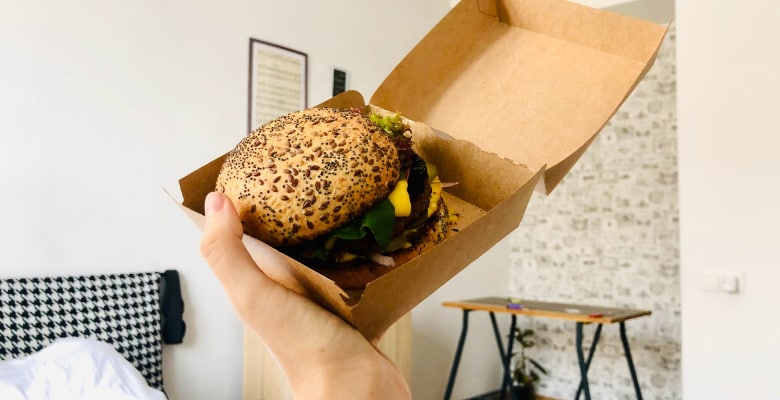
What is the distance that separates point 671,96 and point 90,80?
12.1 feet

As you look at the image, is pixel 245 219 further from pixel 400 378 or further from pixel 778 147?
pixel 778 147

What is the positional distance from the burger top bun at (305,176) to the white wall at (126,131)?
203 centimetres

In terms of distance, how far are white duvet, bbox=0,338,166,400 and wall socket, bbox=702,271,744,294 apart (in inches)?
94.2

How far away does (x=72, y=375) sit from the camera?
7.05ft

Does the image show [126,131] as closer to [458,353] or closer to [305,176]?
[305,176]

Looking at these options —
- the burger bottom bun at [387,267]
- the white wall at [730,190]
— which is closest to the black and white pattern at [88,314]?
the burger bottom bun at [387,267]

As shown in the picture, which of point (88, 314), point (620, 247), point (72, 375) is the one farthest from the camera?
point (620, 247)

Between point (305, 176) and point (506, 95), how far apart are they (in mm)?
503

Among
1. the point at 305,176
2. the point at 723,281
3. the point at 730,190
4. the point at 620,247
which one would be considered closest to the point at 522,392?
the point at 620,247

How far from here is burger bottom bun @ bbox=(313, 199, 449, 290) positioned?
894 millimetres

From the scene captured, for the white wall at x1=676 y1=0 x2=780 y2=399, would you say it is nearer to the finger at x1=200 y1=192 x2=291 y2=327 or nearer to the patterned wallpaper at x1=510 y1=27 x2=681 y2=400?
the patterned wallpaper at x1=510 y1=27 x2=681 y2=400

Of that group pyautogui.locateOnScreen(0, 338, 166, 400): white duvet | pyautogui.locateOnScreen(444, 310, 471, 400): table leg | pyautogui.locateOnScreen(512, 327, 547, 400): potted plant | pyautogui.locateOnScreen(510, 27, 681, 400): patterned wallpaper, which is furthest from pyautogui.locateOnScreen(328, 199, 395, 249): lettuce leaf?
pyautogui.locateOnScreen(512, 327, 547, 400): potted plant

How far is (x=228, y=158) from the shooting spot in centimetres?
97

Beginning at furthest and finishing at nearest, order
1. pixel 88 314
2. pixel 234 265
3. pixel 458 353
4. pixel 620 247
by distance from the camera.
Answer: pixel 620 247
pixel 458 353
pixel 88 314
pixel 234 265
